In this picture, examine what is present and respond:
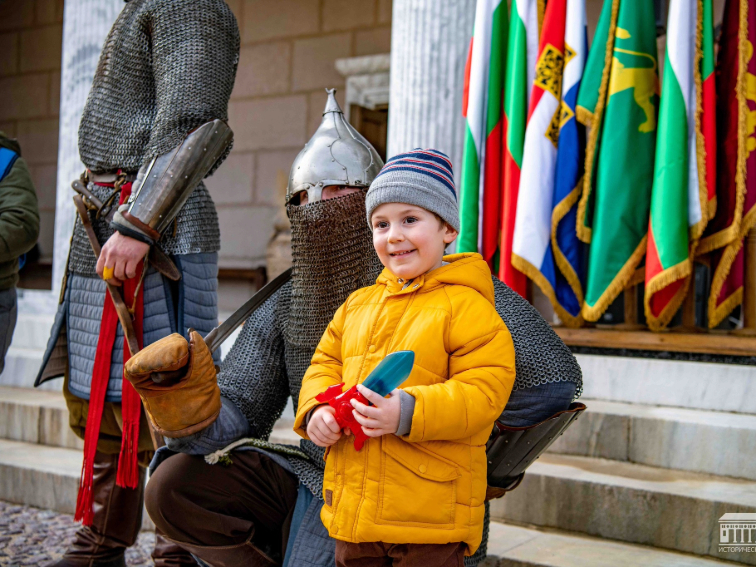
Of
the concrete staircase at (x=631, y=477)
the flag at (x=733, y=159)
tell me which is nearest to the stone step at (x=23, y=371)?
the concrete staircase at (x=631, y=477)

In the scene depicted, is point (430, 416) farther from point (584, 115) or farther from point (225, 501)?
point (584, 115)

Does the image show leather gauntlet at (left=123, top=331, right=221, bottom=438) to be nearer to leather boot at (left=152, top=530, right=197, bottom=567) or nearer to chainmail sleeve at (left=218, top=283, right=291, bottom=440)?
chainmail sleeve at (left=218, top=283, right=291, bottom=440)

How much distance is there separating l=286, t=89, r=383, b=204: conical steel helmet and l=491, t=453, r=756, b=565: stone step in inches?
55.1

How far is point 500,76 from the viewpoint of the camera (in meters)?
3.87

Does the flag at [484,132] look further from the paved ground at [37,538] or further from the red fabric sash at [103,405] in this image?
the paved ground at [37,538]

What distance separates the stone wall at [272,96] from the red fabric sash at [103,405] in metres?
4.93

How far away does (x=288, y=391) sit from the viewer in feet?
7.04

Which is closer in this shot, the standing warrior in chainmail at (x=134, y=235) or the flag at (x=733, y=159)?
the standing warrior in chainmail at (x=134, y=235)

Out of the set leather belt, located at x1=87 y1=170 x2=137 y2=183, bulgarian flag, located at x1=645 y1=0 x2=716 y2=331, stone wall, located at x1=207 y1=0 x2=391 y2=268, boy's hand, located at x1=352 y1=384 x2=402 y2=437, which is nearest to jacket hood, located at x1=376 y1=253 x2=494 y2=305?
boy's hand, located at x1=352 y1=384 x2=402 y2=437

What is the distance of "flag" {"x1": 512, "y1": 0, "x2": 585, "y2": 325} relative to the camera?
369 cm

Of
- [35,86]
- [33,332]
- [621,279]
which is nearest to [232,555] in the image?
[621,279]

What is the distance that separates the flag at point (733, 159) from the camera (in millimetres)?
3359

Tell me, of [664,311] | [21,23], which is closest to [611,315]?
[664,311]

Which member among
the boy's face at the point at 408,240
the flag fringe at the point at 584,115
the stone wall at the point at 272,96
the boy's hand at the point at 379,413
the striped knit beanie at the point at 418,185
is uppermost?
the stone wall at the point at 272,96
